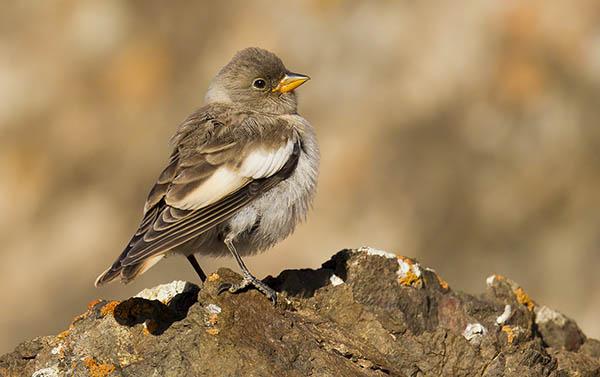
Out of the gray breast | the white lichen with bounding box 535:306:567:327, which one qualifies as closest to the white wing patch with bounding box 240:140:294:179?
the gray breast

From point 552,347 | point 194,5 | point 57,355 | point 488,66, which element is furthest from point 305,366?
point 194,5

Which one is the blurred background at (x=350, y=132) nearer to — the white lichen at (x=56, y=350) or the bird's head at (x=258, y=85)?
the bird's head at (x=258, y=85)

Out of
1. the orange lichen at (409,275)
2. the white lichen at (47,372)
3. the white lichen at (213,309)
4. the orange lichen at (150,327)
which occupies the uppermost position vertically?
the orange lichen at (409,275)

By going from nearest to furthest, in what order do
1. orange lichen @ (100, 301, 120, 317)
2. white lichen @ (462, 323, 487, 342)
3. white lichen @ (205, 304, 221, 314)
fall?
white lichen @ (205, 304, 221, 314)
orange lichen @ (100, 301, 120, 317)
white lichen @ (462, 323, 487, 342)

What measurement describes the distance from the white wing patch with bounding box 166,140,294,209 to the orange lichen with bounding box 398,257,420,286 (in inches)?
→ 46.1

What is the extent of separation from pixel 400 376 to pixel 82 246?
9789 mm

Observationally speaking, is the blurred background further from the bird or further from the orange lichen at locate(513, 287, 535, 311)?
the bird

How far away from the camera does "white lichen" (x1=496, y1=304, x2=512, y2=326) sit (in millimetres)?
8055

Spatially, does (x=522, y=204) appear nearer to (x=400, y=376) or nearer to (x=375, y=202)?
→ (x=375, y=202)

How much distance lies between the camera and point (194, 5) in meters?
17.7

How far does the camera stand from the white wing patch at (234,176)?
7727mm

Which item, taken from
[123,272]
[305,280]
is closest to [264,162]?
[305,280]

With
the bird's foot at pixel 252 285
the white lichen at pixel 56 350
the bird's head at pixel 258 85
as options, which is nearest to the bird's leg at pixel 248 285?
the bird's foot at pixel 252 285

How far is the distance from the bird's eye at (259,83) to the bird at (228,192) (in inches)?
20.1
